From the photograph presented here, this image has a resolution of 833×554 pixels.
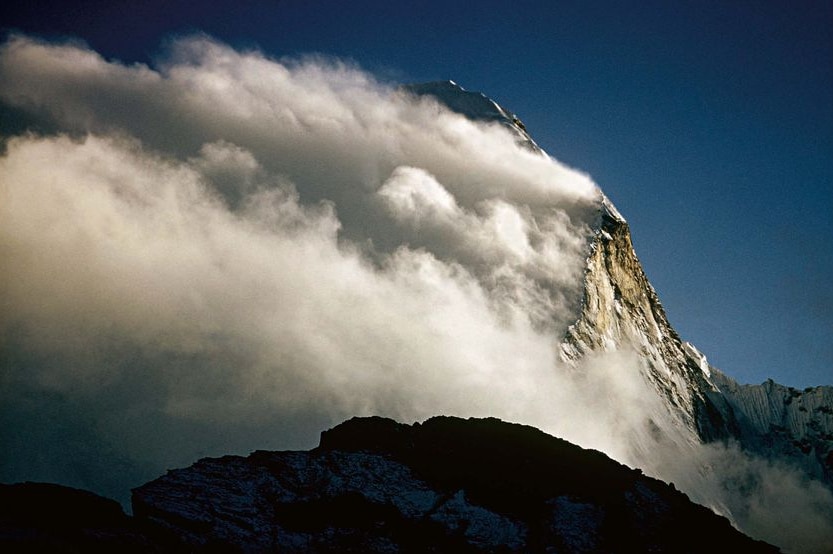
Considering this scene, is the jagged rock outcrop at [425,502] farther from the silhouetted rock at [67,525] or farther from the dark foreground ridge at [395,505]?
the silhouetted rock at [67,525]

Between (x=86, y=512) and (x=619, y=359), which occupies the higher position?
(x=619, y=359)

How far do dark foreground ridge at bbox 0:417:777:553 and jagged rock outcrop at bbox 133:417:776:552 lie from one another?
10 centimetres

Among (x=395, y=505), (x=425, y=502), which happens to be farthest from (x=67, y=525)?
(x=425, y=502)

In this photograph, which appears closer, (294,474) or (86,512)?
(86,512)

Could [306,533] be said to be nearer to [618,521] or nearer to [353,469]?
[353,469]

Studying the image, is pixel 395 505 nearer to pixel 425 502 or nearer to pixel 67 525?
pixel 425 502

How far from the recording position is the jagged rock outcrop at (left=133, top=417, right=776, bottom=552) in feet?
151

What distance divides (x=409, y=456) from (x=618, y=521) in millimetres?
17145

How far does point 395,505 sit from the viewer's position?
49812 mm

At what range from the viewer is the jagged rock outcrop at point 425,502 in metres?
46.0

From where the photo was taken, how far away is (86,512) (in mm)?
42719

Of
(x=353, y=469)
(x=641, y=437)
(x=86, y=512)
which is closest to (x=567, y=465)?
(x=353, y=469)

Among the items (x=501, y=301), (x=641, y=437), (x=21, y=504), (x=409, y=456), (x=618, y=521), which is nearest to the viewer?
(x=21, y=504)

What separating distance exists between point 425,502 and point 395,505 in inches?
92.6
